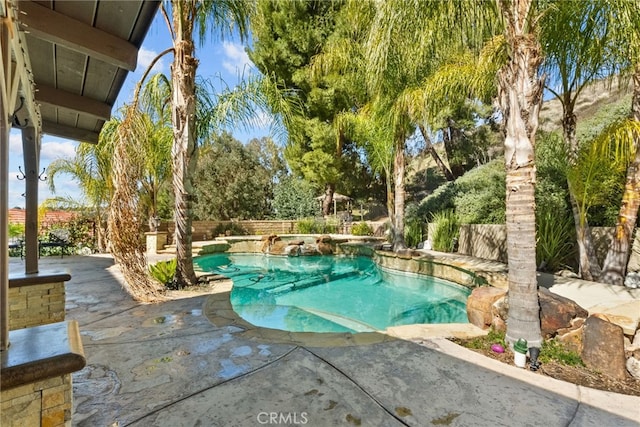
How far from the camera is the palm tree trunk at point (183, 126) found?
5.53 metres

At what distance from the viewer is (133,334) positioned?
3.64m

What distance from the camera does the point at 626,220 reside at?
4.81 m

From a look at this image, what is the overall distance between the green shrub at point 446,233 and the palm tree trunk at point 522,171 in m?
7.39

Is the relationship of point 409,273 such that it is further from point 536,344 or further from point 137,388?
point 137,388

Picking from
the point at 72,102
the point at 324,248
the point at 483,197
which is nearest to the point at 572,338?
the point at 72,102

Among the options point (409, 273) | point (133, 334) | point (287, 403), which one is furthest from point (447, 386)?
point (409, 273)

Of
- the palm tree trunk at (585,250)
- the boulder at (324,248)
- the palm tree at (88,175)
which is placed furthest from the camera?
the boulder at (324,248)

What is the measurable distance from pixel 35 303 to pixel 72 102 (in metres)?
2.67

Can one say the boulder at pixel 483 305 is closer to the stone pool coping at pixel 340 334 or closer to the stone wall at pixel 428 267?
the stone pool coping at pixel 340 334

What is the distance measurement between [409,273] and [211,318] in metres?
6.53

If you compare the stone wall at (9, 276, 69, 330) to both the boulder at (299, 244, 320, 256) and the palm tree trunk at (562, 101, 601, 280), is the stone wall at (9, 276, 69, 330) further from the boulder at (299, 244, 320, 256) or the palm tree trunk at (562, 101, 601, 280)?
Answer: the boulder at (299, 244, 320, 256)

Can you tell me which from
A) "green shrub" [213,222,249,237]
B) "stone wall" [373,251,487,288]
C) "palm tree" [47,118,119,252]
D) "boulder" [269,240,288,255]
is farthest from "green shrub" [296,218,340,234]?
"palm tree" [47,118,119,252]

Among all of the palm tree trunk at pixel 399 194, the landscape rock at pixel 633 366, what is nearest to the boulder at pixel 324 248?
the palm tree trunk at pixel 399 194

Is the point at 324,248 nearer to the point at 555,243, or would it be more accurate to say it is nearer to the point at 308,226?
the point at 308,226
